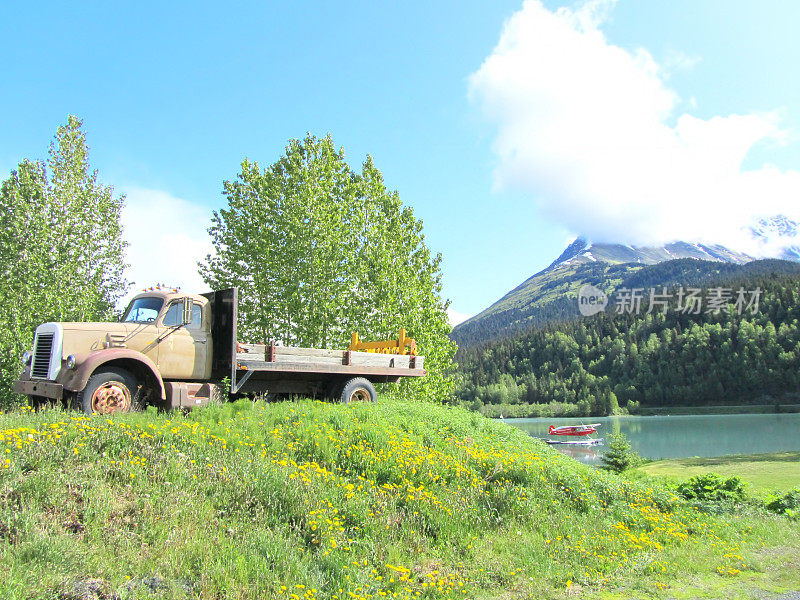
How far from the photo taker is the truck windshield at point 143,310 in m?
11.9

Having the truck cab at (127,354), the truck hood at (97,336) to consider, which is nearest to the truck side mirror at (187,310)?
the truck cab at (127,354)

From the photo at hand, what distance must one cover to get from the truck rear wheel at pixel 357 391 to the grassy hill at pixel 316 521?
2.29 meters

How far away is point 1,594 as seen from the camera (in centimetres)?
454

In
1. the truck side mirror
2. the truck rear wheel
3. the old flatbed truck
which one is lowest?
the truck rear wheel

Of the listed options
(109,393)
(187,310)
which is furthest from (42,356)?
(187,310)

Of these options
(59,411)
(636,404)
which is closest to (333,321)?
(59,411)

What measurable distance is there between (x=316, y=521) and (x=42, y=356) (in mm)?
7321

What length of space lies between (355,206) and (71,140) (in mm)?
11682

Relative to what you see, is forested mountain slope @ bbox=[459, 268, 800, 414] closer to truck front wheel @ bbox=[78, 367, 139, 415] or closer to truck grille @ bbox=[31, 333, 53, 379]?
truck front wheel @ bbox=[78, 367, 139, 415]

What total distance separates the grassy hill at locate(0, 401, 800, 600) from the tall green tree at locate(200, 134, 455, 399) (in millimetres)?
9618

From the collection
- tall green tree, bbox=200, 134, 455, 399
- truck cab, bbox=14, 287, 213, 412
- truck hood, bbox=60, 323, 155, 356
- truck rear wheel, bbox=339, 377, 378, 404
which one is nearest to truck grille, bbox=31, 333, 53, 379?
truck cab, bbox=14, 287, 213, 412

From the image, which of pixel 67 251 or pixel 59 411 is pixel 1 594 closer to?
pixel 59 411

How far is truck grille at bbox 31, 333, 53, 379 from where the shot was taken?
10.6 metres

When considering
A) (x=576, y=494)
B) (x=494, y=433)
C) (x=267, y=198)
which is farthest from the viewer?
(x=267, y=198)
